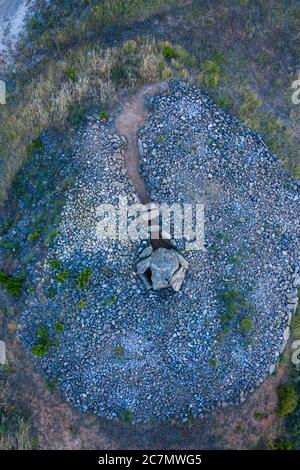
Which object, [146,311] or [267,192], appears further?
[267,192]

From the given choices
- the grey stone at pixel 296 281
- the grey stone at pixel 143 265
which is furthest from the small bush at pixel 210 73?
the grey stone at pixel 296 281

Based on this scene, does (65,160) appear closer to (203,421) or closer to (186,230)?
(186,230)

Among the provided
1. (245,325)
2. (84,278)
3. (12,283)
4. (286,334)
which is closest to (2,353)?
(12,283)

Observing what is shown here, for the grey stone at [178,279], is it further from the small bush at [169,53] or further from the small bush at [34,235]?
the small bush at [169,53]

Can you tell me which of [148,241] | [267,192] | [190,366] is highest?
[267,192]

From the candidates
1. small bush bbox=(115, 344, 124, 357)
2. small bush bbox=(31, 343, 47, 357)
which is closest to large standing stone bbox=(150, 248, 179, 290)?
small bush bbox=(115, 344, 124, 357)

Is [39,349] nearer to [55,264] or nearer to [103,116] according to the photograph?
[55,264]
